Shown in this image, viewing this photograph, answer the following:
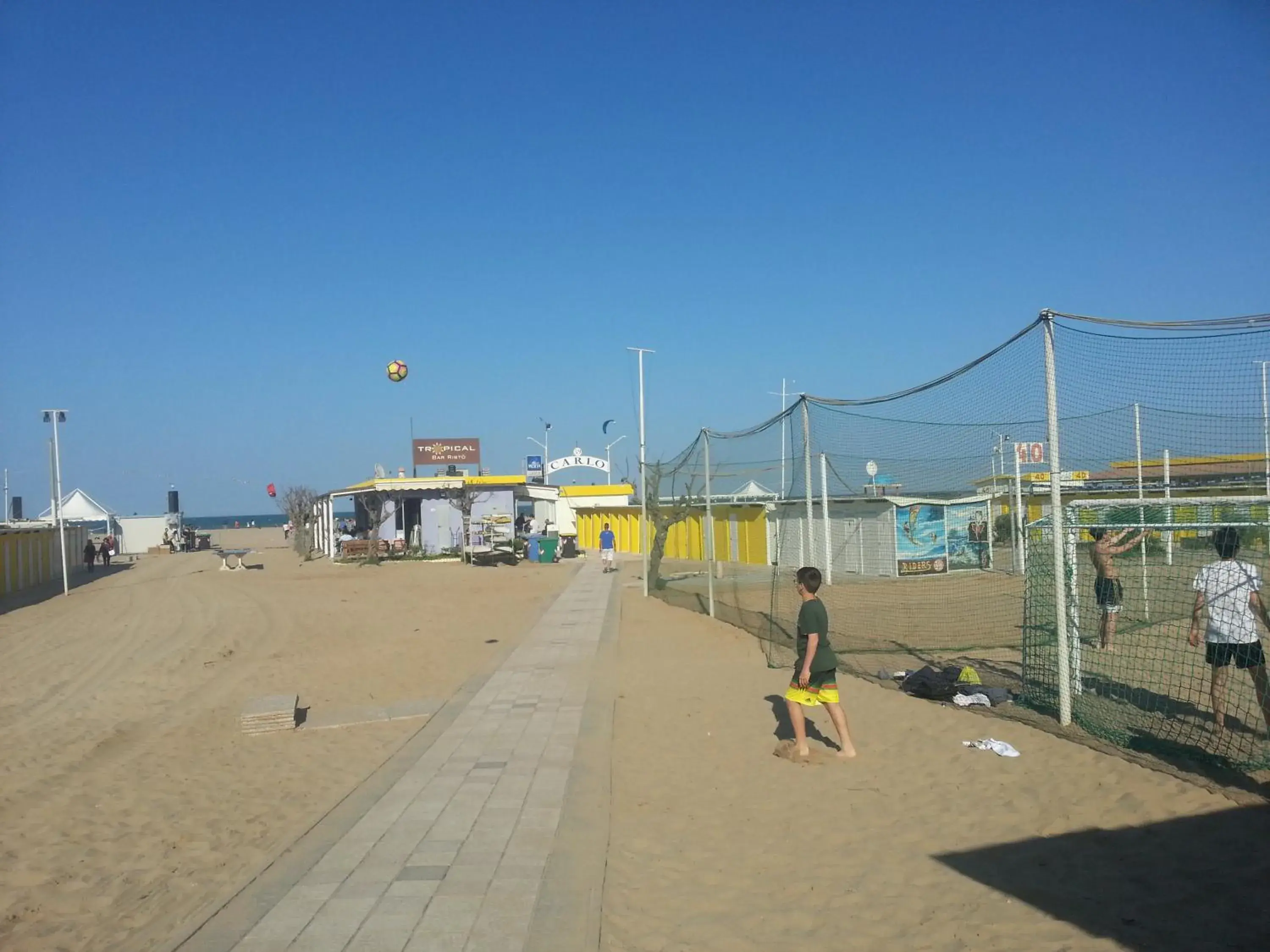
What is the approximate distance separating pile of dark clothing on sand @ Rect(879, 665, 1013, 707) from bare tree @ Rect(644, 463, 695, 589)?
441 inches

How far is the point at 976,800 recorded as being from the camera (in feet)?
20.8

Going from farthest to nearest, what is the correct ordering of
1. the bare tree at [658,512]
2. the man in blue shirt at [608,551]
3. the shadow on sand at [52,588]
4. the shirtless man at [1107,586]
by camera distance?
the man in blue shirt at [608,551] → the shadow on sand at [52,588] → the bare tree at [658,512] → the shirtless man at [1107,586]

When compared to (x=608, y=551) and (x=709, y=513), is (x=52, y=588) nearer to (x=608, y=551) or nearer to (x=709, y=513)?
(x=608, y=551)

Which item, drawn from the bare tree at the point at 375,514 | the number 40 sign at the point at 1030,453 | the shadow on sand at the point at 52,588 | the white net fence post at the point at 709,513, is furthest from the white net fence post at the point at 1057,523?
the bare tree at the point at 375,514

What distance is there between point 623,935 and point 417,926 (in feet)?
3.09

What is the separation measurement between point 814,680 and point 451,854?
2.97 metres

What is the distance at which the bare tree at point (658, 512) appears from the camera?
2123 centimetres

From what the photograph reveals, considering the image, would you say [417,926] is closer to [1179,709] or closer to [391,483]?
[1179,709]

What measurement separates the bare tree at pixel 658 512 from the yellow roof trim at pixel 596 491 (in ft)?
100

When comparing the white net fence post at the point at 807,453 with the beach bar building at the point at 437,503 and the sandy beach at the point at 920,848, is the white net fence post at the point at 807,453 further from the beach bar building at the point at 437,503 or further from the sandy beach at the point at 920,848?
the beach bar building at the point at 437,503

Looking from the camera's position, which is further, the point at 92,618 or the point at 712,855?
the point at 92,618

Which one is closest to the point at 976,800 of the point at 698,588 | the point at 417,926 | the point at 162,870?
the point at 417,926

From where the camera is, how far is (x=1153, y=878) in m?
4.93

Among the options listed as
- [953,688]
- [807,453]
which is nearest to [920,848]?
[953,688]
